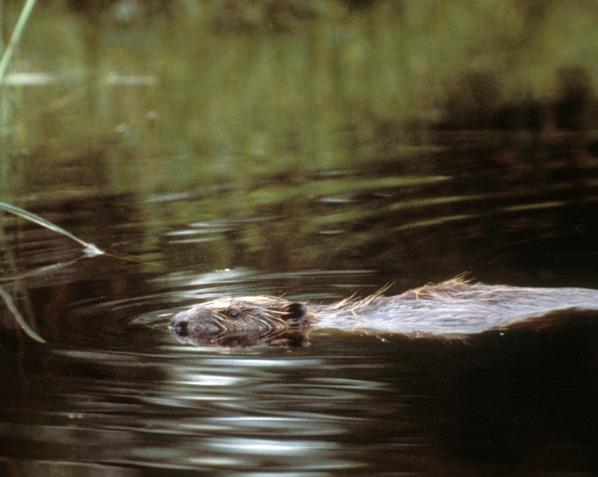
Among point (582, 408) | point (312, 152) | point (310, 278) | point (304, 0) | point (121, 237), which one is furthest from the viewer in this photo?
point (304, 0)

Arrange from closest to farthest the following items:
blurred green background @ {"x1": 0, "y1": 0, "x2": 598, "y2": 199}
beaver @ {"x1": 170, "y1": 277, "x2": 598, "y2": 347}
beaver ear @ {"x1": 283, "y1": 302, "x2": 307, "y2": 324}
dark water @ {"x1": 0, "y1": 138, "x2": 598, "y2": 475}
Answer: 1. dark water @ {"x1": 0, "y1": 138, "x2": 598, "y2": 475}
2. beaver @ {"x1": 170, "y1": 277, "x2": 598, "y2": 347}
3. beaver ear @ {"x1": 283, "y1": 302, "x2": 307, "y2": 324}
4. blurred green background @ {"x1": 0, "y1": 0, "x2": 598, "y2": 199}

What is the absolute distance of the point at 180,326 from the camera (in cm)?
565

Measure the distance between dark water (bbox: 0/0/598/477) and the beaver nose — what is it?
6cm

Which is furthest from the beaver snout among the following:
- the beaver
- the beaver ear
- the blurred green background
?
the blurred green background

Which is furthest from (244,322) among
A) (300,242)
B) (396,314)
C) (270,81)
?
(270,81)

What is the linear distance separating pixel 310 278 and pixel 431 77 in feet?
29.3

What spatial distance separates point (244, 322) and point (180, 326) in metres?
0.31

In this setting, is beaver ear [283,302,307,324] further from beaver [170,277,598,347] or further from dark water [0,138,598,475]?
dark water [0,138,598,475]

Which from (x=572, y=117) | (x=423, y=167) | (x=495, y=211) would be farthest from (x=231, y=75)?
(x=495, y=211)

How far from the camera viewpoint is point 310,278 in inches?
262

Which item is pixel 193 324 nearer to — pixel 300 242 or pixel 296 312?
pixel 296 312

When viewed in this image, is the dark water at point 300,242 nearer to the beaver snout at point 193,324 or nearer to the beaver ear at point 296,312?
the beaver snout at point 193,324

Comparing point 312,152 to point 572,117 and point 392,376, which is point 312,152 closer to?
point 572,117

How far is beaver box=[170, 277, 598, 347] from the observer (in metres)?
5.61
